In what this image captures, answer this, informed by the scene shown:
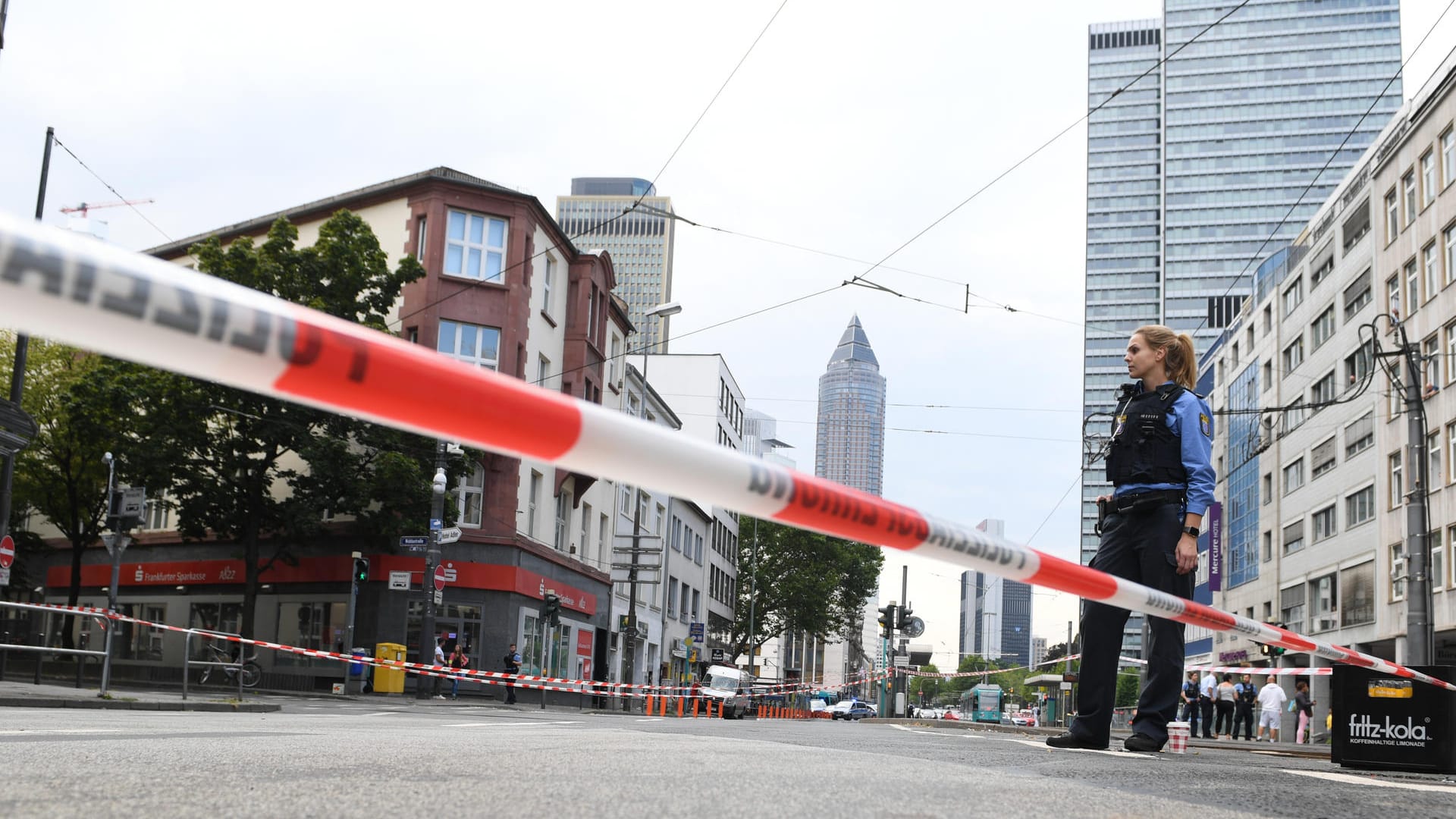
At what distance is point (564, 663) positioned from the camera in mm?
41469

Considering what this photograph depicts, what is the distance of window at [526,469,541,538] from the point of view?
37.8 meters

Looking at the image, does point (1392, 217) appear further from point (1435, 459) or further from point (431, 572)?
point (431, 572)

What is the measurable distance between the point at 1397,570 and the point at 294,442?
Result: 114 ft

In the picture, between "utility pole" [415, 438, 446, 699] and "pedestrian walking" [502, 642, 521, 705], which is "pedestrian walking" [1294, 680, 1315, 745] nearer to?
"pedestrian walking" [502, 642, 521, 705]

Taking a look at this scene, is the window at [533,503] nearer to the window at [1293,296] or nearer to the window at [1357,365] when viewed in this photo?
the window at [1357,365]

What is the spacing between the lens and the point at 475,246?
36375 mm

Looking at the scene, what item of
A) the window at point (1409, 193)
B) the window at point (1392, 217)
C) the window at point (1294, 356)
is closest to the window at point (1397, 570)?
the window at point (1392, 217)

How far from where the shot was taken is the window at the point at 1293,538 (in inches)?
2222

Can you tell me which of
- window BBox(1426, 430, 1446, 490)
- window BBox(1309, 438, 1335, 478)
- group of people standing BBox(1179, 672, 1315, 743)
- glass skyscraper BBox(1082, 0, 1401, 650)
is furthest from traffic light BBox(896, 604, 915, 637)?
glass skyscraper BBox(1082, 0, 1401, 650)

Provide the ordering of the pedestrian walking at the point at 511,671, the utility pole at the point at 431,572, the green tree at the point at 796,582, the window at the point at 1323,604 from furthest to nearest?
the green tree at the point at 796,582 → the window at the point at 1323,604 → the pedestrian walking at the point at 511,671 → the utility pole at the point at 431,572

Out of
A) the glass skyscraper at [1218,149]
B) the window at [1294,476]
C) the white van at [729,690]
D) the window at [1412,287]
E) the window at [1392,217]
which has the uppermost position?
the glass skyscraper at [1218,149]

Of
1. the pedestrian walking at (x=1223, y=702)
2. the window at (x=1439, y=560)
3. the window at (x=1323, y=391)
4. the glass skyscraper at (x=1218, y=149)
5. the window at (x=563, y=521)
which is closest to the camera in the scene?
the pedestrian walking at (x=1223, y=702)

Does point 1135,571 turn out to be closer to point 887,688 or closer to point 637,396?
point 637,396

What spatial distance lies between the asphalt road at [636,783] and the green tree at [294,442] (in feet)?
87.4
